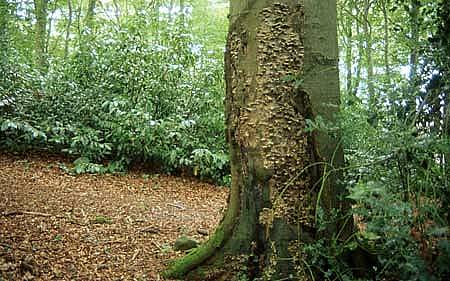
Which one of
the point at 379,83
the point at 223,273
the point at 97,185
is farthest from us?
the point at 97,185

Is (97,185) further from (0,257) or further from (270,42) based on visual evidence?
(270,42)

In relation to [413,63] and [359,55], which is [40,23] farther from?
[413,63]

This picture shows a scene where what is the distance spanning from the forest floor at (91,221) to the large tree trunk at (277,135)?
0.72 m

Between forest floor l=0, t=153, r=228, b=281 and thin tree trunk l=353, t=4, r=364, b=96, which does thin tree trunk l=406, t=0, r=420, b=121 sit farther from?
forest floor l=0, t=153, r=228, b=281

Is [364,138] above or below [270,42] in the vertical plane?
below

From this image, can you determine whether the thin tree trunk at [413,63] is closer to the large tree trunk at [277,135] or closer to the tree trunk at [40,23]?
the large tree trunk at [277,135]

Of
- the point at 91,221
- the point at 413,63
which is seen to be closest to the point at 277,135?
the point at 413,63

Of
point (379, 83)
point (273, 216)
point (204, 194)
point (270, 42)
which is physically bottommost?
point (204, 194)

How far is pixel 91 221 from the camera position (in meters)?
3.77

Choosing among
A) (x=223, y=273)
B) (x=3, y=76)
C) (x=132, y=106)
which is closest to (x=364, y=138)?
(x=223, y=273)

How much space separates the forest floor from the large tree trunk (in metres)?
0.72

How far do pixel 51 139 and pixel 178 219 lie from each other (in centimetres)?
294

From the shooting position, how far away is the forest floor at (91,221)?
2805mm

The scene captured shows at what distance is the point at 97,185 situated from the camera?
5602 millimetres
